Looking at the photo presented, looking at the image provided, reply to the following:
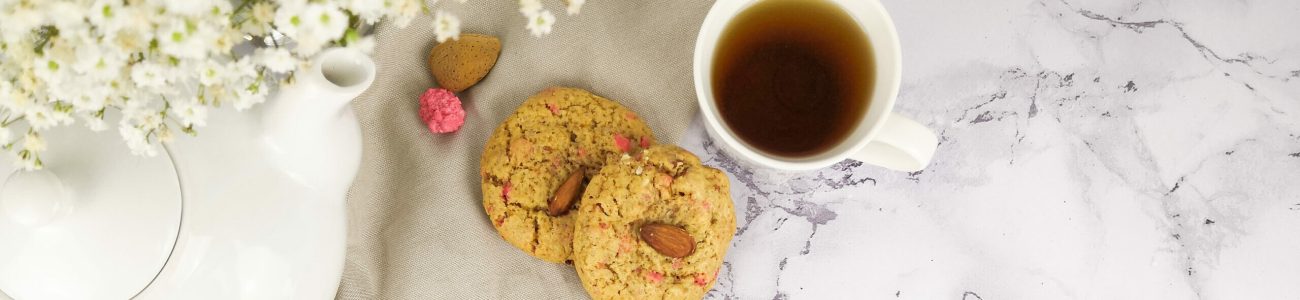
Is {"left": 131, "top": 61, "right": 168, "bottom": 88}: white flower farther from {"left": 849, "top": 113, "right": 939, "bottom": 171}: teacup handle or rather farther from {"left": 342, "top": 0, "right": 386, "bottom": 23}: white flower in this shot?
{"left": 849, "top": 113, "right": 939, "bottom": 171}: teacup handle

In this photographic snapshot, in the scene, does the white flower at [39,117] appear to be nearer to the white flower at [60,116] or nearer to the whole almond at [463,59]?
the white flower at [60,116]

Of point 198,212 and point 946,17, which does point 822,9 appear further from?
point 198,212

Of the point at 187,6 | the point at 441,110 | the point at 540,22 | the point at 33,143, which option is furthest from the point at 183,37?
the point at 441,110

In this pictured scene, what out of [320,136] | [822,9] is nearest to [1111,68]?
[822,9]

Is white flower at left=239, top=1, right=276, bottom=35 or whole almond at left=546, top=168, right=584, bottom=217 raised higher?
white flower at left=239, top=1, right=276, bottom=35

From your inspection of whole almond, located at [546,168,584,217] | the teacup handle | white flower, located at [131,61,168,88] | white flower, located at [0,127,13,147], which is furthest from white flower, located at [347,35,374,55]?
the teacup handle

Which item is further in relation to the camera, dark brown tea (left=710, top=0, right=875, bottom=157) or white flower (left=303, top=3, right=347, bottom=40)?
dark brown tea (left=710, top=0, right=875, bottom=157)
